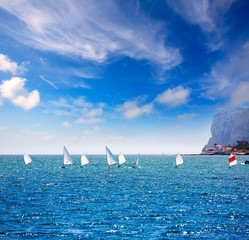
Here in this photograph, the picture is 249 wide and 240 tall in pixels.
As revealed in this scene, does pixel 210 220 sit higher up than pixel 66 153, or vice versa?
pixel 66 153

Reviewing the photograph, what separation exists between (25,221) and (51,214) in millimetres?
3381

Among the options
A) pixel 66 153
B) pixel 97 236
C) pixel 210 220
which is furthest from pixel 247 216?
pixel 66 153

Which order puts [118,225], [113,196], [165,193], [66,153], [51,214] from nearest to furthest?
[118,225] < [51,214] < [113,196] < [165,193] < [66,153]

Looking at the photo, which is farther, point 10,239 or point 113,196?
point 113,196

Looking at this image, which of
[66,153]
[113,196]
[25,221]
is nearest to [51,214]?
[25,221]

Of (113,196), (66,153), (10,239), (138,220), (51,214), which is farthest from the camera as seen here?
(66,153)

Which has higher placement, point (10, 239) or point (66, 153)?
point (66, 153)

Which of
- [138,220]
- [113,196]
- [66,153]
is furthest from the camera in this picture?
[66,153]

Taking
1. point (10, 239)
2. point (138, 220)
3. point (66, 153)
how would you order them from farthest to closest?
point (66, 153), point (138, 220), point (10, 239)

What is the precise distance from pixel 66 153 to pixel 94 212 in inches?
2895

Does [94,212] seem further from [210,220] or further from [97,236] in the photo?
[210,220]

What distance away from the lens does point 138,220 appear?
80.9 ft

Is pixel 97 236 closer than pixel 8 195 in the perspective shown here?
Yes

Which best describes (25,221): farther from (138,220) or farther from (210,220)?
(210,220)
